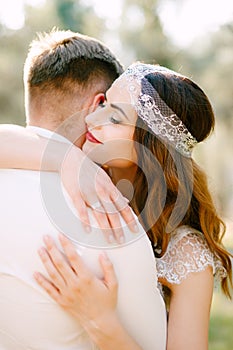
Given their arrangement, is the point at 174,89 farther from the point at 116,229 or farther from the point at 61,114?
the point at 116,229

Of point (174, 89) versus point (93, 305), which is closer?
point (93, 305)

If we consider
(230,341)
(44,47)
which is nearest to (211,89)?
(230,341)

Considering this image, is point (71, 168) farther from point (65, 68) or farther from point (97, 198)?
point (65, 68)

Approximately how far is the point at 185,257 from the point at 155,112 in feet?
1.93

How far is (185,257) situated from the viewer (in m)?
2.56

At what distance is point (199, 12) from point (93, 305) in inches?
568

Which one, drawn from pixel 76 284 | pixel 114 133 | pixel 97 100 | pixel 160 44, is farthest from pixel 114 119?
pixel 160 44

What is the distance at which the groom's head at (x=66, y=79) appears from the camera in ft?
9.60

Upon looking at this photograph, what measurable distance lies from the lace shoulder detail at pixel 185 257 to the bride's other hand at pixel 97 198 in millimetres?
482

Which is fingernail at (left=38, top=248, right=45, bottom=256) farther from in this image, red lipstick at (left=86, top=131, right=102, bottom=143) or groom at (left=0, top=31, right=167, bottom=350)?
red lipstick at (left=86, top=131, right=102, bottom=143)

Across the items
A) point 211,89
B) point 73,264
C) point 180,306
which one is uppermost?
point 73,264

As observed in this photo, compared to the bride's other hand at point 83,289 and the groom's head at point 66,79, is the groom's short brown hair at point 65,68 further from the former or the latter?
the bride's other hand at point 83,289

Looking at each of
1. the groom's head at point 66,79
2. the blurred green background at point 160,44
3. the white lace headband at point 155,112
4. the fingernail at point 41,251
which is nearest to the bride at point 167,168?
the white lace headband at point 155,112

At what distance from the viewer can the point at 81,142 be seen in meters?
2.92
